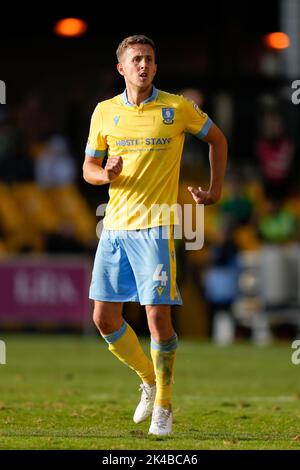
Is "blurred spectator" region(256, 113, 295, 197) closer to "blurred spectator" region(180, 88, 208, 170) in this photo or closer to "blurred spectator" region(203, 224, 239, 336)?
"blurred spectator" region(180, 88, 208, 170)

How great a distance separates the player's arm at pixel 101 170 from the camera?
8.41 m

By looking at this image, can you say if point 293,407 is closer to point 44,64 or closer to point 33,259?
point 33,259

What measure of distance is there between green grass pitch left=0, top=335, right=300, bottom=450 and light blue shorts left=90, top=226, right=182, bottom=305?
0.89 metres

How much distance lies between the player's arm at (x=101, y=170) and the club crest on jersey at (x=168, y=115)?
50cm

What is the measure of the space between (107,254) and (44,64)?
20.6 metres

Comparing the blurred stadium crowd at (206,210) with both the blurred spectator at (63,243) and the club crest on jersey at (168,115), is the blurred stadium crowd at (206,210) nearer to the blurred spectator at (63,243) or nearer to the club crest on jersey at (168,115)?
the blurred spectator at (63,243)

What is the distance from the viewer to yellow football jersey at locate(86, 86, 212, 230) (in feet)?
28.5

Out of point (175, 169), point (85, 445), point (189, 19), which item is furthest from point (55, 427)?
point (189, 19)

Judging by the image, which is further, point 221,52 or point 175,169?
point 221,52

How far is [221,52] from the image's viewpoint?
24.5 meters

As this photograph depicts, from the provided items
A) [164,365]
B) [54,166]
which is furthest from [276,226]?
[164,365]

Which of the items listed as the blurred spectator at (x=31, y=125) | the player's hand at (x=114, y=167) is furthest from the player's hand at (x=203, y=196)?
the blurred spectator at (x=31, y=125)

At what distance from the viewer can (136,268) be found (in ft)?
28.6

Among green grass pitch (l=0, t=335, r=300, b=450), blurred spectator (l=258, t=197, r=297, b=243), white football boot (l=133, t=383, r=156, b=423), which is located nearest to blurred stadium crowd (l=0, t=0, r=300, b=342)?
blurred spectator (l=258, t=197, r=297, b=243)
